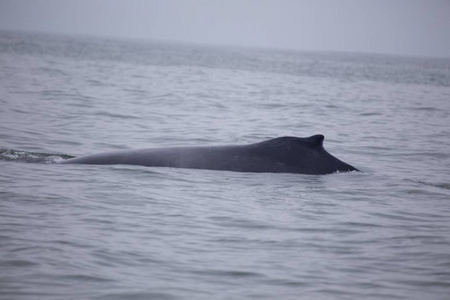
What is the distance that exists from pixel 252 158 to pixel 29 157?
13.6ft

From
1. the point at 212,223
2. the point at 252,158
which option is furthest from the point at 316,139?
the point at 212,223

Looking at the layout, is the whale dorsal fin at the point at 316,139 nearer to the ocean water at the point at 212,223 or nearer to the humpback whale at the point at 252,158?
the humpback whale at the point at 252,158

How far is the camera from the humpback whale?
36.7 feet

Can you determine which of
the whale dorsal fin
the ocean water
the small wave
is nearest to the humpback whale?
the whale dorsal fin

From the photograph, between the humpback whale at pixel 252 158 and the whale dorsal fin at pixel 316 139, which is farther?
the humpback whale at pixel 252 158

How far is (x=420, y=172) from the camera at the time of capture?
1369 cm

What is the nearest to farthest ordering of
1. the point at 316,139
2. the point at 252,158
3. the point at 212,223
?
the point at 212,223
the point at 316,139
the point at 252,158

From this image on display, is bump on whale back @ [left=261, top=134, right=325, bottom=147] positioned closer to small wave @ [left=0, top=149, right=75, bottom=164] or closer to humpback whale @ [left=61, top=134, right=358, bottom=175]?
humpback whale @ [left=61, top=134, right=358, bottom=175]

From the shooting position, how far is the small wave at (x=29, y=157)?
12.5 m

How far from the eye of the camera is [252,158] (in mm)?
11453

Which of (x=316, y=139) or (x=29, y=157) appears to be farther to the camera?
(x=29, y=157)

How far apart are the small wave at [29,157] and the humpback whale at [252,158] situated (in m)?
0.50

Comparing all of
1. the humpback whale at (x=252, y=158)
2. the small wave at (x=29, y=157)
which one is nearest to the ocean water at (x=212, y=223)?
the small wave at (x=29, y=157)

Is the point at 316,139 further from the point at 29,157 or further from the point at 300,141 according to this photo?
the point at 29,157
